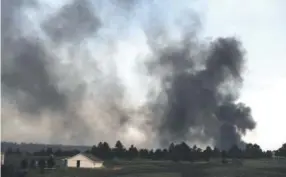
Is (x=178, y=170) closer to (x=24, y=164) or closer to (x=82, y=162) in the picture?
(x=82, y=162)

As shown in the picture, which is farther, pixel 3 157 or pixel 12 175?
pixel 3 157

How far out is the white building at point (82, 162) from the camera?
2864cm

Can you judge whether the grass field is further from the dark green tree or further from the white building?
the dark green tree

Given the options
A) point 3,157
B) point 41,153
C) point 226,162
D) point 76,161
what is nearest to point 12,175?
point 3,157

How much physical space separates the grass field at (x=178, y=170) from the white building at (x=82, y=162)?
0.78 m

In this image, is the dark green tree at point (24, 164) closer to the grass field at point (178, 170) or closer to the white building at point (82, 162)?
the grass field at point (178, 170)

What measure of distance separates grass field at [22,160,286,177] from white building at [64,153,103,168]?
776mm

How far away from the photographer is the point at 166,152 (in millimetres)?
33219

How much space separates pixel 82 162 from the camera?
2884cm

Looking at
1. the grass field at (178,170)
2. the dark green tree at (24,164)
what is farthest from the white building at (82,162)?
the dark green tree at (24,164)

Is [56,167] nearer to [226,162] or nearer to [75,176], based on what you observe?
[75,176]

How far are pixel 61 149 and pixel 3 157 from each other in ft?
21.2

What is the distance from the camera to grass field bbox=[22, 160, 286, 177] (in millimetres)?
26953

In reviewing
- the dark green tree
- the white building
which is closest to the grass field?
the white building
